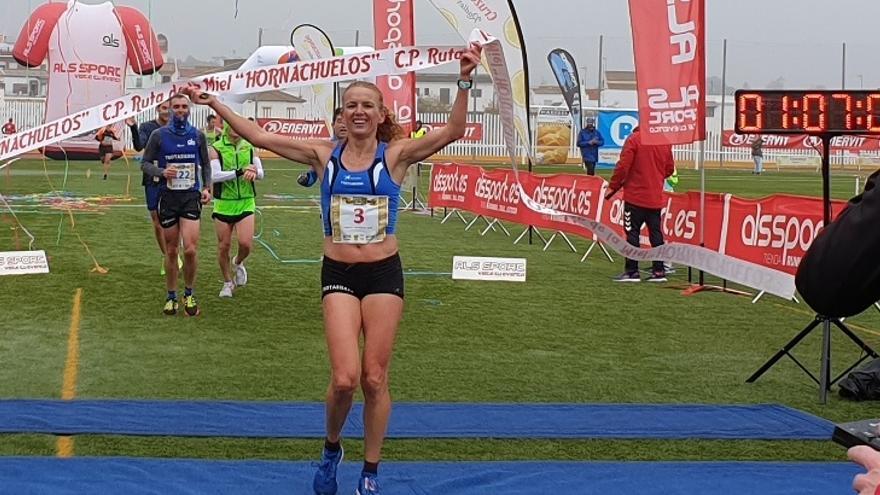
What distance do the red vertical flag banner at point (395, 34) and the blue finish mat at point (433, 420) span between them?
10798 millimetres

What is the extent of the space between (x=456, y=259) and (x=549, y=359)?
4560 mm

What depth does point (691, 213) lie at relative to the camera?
1380 cm

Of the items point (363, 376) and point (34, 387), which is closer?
point (363, 376)

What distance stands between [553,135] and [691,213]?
34423mm

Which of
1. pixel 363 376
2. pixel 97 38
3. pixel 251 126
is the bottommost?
pixel 363 376

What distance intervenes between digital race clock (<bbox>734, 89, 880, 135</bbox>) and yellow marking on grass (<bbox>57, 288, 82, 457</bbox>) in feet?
17.7

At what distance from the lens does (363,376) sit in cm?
544

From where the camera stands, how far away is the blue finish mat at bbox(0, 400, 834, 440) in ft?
21.4

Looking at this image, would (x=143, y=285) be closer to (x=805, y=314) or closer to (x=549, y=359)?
(x=549, y=359)

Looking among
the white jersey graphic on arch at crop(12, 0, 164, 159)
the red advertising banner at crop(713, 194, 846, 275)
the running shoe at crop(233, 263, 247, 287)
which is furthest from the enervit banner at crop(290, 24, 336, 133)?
the red advertising banner at crop(713, 194, 846, 275)

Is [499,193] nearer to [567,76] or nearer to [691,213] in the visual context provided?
[691,213]

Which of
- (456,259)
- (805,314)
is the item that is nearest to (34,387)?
(456,259)

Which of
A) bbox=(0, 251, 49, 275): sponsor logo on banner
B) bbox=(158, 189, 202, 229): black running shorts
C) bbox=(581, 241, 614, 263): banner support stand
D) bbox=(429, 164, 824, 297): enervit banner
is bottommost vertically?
bbox=(581, 241, 614, 263): banner support stand

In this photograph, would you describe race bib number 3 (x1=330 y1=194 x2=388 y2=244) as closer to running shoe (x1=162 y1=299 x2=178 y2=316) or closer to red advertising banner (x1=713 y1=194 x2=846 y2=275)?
running shoe (x1=162 y1=299 x2=178 y2=316)
